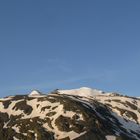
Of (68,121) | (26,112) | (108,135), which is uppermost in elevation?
(26,112)

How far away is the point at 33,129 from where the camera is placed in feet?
515

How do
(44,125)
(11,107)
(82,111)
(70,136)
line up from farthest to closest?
(11,107) < (82,111) < (44,125) < (70,136)

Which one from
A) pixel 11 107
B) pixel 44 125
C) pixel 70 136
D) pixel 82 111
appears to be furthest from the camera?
pixel 11 107

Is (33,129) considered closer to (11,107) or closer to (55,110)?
(55,110)

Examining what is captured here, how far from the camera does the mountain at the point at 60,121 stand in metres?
153

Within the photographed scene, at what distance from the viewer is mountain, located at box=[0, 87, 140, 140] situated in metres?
153

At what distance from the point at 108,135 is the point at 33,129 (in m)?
28.0

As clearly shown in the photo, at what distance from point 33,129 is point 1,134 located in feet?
39.2

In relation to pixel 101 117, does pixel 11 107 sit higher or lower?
higher

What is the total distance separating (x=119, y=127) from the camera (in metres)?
175

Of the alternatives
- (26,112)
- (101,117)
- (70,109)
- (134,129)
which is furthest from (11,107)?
(134,129)

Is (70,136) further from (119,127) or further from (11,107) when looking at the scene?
(11,107)

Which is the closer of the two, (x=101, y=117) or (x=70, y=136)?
(x=70, y=136)

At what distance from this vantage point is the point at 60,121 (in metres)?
161
